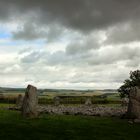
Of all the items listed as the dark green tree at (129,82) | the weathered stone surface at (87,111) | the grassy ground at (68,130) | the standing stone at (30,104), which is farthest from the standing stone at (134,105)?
the dark green tree at (129,82)

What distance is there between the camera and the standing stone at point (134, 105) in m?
34.8

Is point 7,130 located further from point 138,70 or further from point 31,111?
point 138,70

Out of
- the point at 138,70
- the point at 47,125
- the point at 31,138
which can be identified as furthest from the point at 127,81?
the point at 31,138

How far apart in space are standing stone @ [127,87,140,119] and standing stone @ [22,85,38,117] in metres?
8.75

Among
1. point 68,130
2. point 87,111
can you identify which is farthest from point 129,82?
point 68,130

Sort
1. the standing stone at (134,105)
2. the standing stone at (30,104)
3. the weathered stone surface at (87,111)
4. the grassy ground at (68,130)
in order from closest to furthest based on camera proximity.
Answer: the grassy ground at (68,130), the standing stone at (134,105), the standing stone at (30,104), the weathered stone surface at (87,111)

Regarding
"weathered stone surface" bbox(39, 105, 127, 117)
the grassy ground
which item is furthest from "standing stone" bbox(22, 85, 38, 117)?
the grassy ground

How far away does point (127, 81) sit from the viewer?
267 ft

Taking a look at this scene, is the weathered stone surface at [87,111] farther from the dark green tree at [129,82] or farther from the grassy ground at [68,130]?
the dark green tree at [129,82]

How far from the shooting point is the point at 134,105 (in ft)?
117

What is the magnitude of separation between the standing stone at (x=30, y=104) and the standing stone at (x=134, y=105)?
8753 mm

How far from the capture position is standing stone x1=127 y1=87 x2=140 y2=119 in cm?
3481

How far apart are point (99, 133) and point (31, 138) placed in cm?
475

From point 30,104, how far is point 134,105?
9761 millimetres
